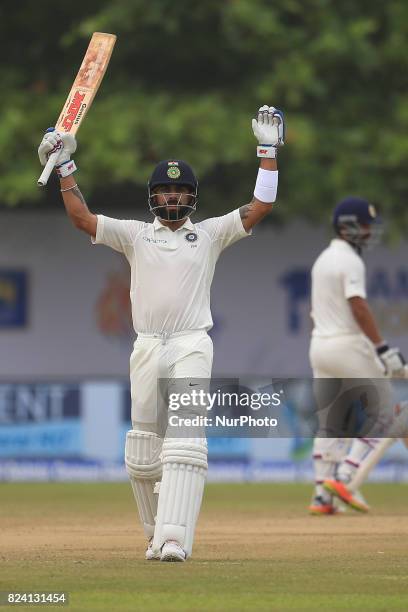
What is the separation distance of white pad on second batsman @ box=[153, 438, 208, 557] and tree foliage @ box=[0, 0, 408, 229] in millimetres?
8700

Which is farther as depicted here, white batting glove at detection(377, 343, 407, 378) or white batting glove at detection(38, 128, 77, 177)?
white batting glove at detection(377, 343, 407, 378)

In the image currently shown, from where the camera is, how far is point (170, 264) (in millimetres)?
7414

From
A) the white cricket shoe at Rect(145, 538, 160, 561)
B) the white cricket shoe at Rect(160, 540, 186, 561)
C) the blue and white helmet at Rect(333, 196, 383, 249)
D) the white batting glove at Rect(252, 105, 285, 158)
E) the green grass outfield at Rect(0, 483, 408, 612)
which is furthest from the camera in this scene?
the blue and white helmet at Rect(333, 196, 383, 249)

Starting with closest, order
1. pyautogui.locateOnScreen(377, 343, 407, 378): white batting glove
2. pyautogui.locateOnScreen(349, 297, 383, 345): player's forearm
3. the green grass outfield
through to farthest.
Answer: the green grass outfield
pyautogui.locateOnScreen(377, 343, 407, 378): white batting glove
pyautogui.locateOnScreen(349, 297, 383, 345): player's forearm

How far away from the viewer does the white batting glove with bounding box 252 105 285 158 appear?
24.9 ft

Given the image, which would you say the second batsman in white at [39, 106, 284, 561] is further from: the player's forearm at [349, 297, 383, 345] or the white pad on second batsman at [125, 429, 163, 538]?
the player's forearm at [349, 297, 383, 345]

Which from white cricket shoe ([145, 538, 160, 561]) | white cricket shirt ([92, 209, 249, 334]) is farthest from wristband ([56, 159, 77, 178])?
white cricket shoe ([145, 538, 160, 561])

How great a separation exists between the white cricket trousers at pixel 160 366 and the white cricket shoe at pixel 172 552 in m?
0.59

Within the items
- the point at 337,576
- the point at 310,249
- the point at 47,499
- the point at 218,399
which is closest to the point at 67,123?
the point at 218,399

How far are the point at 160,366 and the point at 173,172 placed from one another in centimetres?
87

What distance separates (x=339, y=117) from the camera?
16.5 meters

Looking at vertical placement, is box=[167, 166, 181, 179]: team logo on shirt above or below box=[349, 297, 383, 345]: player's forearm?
above

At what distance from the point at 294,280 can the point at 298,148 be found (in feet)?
8.72

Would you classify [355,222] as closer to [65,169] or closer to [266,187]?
[266,187]
